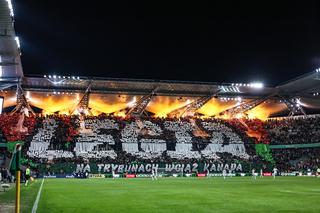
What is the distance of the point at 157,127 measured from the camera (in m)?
77.0

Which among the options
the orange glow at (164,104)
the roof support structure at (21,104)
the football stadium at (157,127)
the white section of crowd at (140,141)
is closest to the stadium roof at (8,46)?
the football stadium at (157,127)

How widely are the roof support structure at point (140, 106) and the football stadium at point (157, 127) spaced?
170 millimetres

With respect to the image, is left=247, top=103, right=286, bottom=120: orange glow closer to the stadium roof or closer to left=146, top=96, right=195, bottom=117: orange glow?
left=146, top=96, right=195, bottom=117: orange glow

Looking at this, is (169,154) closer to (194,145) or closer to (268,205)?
(194,145)

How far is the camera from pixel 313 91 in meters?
74.8

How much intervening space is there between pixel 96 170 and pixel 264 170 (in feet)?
91.3

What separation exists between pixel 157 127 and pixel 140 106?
5.00 m

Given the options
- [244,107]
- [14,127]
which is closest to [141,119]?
[244,107]

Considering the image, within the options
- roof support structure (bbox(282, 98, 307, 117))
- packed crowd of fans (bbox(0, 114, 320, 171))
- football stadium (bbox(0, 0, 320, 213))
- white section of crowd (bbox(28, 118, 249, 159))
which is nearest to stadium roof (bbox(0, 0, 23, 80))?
football stadium (bbox(0, 0, 320, 213))

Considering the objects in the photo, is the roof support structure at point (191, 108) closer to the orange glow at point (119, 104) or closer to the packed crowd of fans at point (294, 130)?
the orange glow at point (119, 104)

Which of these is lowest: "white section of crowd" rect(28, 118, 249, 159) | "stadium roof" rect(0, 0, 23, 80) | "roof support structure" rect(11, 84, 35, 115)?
"white section of crowd" rect(28, 118, 249, 159)

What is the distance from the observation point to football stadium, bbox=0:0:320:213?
63.8 metres

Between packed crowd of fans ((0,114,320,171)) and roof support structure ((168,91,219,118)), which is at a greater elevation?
roof support structure ((168,91,219,118))

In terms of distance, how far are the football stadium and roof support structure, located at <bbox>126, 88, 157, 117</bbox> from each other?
170 millimetres
